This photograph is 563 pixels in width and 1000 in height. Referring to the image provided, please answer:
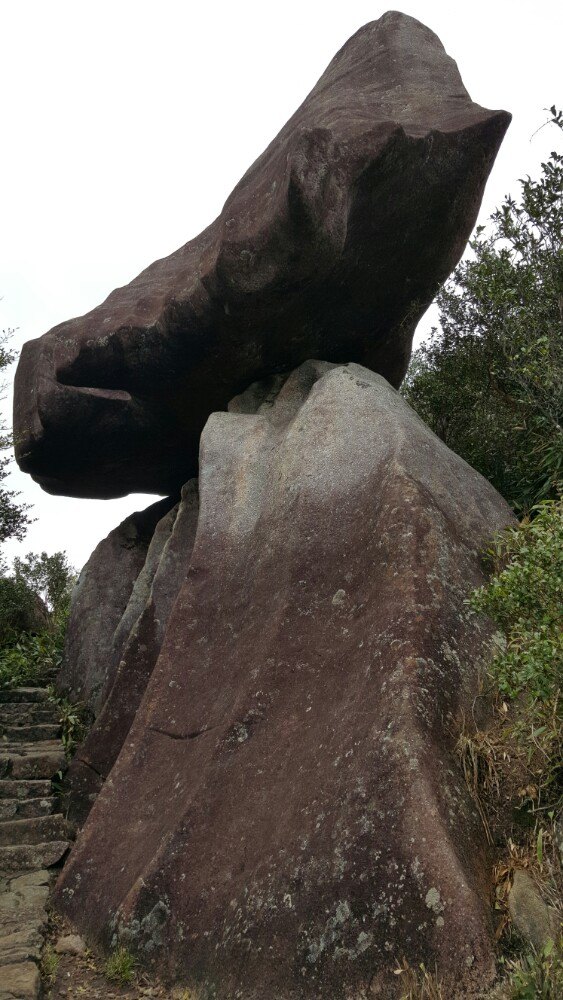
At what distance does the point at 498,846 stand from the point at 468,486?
127 inches

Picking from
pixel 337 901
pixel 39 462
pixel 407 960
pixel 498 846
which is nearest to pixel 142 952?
pixel 337 901

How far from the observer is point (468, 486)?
7.03 m

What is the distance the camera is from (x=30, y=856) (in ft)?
24.2

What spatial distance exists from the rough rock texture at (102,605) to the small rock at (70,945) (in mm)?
4769

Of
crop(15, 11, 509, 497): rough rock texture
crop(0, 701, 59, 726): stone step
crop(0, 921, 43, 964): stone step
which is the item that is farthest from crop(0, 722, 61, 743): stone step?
crop(0, 921, 43, 964): stone step

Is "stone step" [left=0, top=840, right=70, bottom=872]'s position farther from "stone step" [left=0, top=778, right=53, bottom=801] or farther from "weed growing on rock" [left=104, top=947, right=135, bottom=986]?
"weed growing on rock" [left=104, top=947, right=135, bottom=986]

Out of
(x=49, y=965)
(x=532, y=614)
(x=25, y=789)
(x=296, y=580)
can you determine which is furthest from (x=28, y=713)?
(x=532, y=614)

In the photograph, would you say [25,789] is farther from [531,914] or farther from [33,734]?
[531,914]

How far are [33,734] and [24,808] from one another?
74.8 inches

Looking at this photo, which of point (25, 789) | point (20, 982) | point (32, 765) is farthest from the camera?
point (32, 765)

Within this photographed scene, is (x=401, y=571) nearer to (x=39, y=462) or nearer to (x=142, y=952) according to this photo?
(x=142, y=952)

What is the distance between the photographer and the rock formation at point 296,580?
4.27 meters

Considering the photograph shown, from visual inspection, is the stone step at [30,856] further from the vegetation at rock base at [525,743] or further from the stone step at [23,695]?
the vegetation at rock base at [525,743]

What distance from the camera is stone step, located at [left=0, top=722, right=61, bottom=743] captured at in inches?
395
